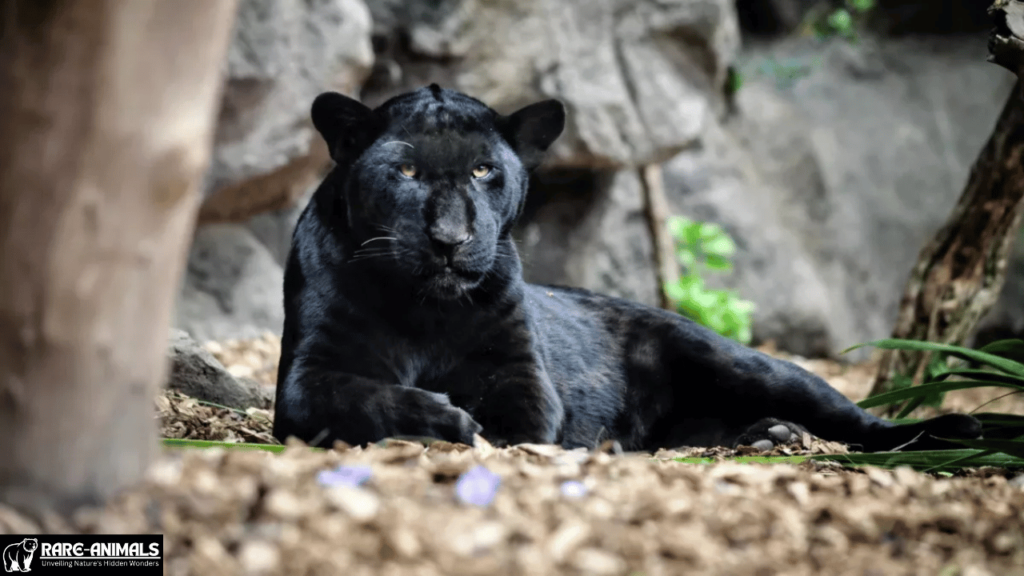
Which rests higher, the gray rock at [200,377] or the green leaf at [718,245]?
the green leaf at [718,245]

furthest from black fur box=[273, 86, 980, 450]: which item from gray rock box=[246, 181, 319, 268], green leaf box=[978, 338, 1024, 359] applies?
gray rock box=[246, 181, 319, 268]

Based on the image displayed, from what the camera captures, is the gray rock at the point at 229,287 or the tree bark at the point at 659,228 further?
the tree bark at the point at 659,228

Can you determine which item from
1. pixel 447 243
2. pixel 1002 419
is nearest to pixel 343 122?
pixel 447 243

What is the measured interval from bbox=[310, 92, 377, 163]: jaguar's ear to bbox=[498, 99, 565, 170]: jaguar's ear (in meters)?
0.47

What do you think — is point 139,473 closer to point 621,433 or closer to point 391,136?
point 391,136

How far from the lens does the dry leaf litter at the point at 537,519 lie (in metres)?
1.48

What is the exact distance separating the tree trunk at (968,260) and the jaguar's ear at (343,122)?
2.85 meters

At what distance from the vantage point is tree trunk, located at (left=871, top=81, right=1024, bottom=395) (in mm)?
4250

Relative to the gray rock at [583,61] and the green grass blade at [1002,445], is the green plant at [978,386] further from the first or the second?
the gray rock at [583,61]

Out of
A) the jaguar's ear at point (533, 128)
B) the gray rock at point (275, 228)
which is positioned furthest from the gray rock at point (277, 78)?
the jaguar's ear at point (533, 128)

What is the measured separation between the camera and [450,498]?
1.74 metres

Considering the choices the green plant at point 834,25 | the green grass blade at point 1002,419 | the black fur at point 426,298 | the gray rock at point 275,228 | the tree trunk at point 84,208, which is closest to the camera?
the tree trunk at point 84,208

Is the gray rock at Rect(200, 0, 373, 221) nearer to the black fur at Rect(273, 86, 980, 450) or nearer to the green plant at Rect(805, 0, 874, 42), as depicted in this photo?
the black fur at Rect(273, 86, 980, 450)

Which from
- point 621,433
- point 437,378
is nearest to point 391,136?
point 437,378
